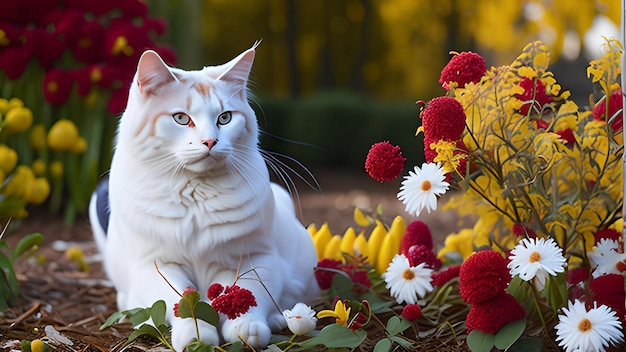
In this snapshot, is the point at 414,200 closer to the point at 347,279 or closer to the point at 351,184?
the point at 347,279

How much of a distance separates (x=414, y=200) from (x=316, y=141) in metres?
6.55

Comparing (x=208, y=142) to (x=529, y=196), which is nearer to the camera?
(x=208, y=142)

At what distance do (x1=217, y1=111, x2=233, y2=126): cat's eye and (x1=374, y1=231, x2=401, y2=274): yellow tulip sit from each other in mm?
869

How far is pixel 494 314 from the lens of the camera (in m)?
1.66

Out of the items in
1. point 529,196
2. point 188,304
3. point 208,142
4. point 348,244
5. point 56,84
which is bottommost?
point 188,304

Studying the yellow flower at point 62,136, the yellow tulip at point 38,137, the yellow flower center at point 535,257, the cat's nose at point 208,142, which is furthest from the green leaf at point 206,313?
the yellow tulip at point 38,137

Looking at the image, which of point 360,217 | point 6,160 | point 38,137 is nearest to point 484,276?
point 360,217

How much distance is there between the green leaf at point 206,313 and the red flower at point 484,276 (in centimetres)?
57

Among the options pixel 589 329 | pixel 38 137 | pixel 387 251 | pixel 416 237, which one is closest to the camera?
pixel 589 329

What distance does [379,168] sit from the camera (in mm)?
1745

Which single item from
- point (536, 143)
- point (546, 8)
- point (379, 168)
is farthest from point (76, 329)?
point (546, 8)

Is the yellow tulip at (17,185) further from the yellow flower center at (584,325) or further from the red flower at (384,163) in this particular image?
the yellow flower center at (584,325)

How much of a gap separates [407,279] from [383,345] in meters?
0.20

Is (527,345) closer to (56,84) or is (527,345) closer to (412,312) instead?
(412,312)
